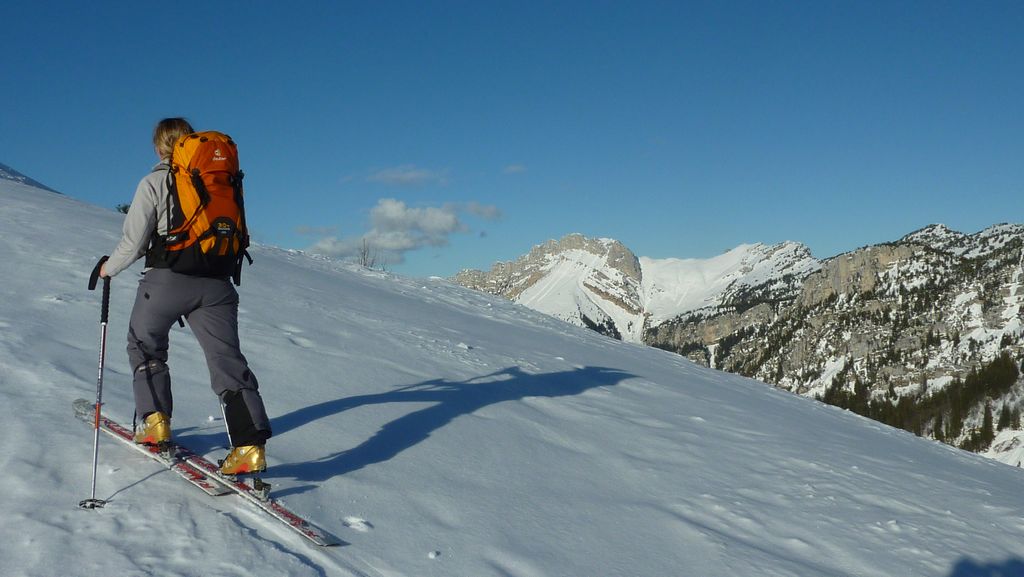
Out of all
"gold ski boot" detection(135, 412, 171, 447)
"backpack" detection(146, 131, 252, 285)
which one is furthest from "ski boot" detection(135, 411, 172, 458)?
"backpack" detection(146, 131, 252, 285)

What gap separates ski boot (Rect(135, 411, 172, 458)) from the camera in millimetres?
4883

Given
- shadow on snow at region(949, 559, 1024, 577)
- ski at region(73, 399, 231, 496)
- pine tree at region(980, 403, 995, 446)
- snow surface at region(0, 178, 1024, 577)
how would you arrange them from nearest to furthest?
snow surface at region(0, 178, 1024, 577), ski at region(73, 399, 231, 496), shadow on snow at region(949, 559, 1024, 577), pine tree at region(980, 403, 995, 446)

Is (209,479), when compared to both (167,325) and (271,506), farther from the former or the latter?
(167,325)

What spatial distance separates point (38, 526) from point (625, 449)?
6.19m

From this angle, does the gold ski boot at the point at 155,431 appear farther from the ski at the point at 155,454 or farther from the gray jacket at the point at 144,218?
the gray jacket at the point at 144,218

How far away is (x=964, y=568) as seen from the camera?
652 cm

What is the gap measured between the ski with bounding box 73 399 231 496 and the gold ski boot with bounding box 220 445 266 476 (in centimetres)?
12

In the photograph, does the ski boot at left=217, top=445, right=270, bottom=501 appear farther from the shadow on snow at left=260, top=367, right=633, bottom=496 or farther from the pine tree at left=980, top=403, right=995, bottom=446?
the pine tree at left=980, top=403, right=995, bottom=446

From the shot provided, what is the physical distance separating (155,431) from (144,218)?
1514 mm

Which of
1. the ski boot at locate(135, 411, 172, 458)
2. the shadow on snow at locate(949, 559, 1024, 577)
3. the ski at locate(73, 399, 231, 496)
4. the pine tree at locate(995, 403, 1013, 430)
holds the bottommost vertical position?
the ski at locate(73, 399, 231, 496)

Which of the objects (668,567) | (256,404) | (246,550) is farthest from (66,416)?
(668,567)

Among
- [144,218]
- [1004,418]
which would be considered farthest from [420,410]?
[1004,418]

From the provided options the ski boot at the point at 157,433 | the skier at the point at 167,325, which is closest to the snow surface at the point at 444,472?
the ski boot at the point at 157,433

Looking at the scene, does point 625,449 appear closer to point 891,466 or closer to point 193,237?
point 891,466
